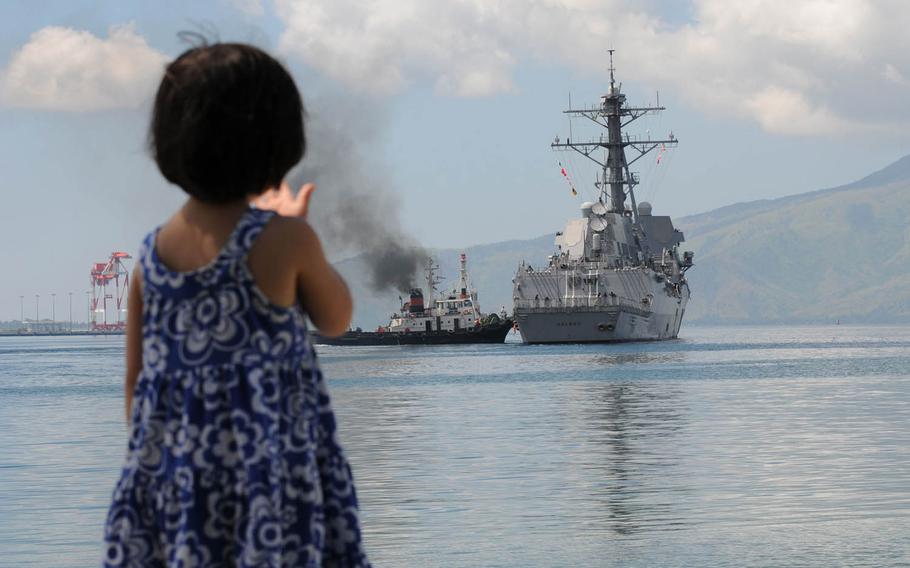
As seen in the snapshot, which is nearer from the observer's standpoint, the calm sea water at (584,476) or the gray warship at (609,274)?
the calm sea water at (584,476)

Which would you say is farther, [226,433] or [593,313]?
[593,313]

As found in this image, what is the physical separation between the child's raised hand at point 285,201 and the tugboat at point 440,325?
119 m

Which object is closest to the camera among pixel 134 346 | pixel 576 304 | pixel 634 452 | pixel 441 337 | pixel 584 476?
pixel 134 346

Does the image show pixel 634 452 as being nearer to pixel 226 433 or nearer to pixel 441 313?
pixel 226 433

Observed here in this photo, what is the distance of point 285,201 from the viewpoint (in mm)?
4109

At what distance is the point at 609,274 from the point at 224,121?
338 ft

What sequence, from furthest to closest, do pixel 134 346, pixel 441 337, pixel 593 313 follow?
pixel 441 337 < pixel 593 313 < pixel 134 346

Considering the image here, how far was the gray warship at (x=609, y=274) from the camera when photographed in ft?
346

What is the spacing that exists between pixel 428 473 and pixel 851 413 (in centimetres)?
1489

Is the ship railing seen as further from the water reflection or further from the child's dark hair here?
the child's dark hair

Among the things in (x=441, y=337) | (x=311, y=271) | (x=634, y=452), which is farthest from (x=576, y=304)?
(x=311, y=271)

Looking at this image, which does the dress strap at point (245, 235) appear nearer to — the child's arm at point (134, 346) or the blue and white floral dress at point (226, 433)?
the blue and white floral dress at point (226, 433)

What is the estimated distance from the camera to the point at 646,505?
15695 mm

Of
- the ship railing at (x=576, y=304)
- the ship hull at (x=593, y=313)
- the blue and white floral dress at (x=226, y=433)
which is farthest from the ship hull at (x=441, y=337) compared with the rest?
the blue and white floral dress at (x=226, y=433)
